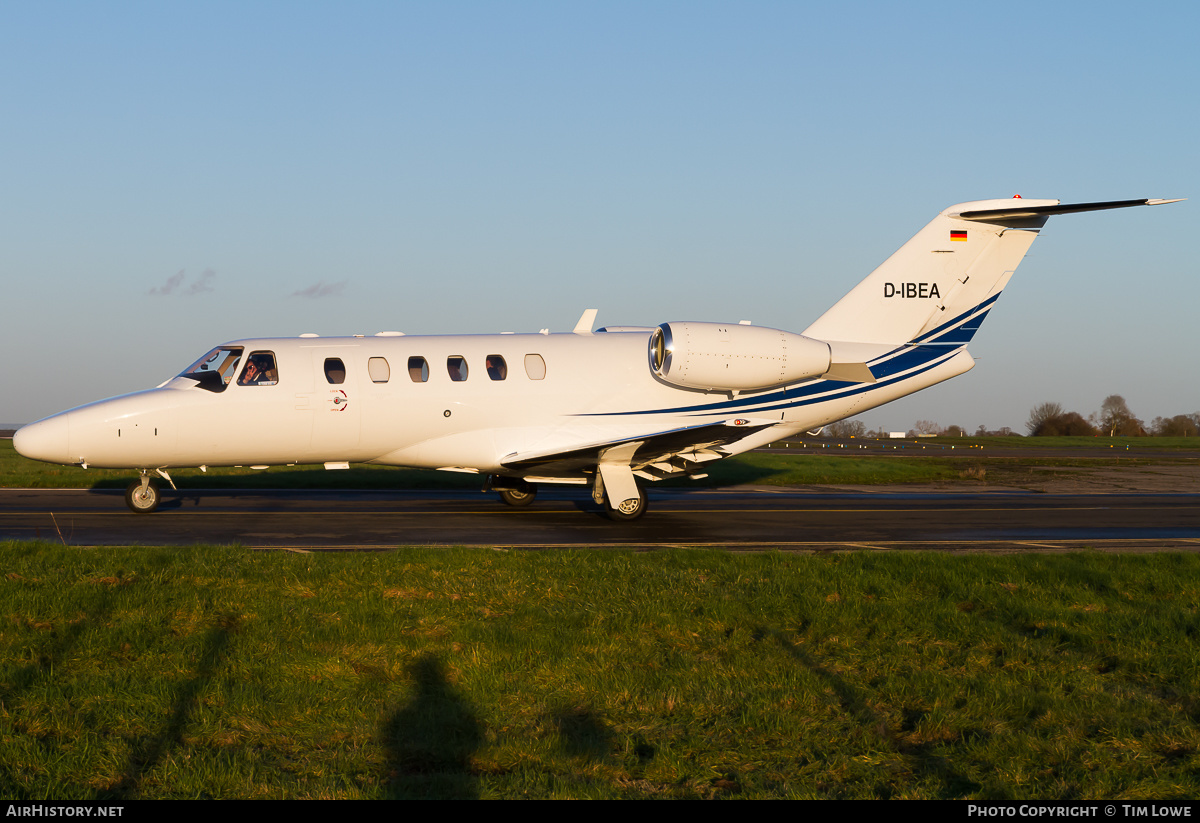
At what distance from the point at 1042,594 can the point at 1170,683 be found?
2.76 meters

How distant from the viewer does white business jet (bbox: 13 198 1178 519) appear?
16.3m

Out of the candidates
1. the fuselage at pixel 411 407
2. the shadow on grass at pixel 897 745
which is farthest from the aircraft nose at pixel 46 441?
the shadow on grass at pixel 897 745

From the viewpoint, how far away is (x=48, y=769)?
195 inches

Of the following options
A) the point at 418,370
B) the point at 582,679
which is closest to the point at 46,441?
the point at 418,370

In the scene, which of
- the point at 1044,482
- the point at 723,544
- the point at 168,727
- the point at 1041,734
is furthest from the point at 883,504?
the point at 168,727

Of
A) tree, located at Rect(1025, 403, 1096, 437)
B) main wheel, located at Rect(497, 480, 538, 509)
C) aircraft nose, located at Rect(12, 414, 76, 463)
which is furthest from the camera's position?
tree, located at Rect(1025, 403, 1096, 437)

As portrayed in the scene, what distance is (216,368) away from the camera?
16594mm

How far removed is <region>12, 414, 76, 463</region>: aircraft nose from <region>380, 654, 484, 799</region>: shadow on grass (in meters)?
12.2

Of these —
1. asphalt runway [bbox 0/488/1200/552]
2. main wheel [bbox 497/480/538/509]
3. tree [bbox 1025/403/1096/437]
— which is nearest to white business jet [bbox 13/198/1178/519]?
main wheel [bbox 497/480/538/509]

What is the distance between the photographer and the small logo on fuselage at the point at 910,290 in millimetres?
Result: 19203

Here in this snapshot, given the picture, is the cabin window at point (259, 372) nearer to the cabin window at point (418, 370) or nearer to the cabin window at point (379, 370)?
the cabin window at point (379, 370)

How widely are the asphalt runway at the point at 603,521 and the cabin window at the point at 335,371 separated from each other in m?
2.48

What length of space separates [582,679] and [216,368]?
12.4m

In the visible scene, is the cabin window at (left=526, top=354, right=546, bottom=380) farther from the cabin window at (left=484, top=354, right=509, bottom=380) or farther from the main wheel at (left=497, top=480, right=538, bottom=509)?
the main wheel at (left=497, top=480, right=538, bottom=509)
